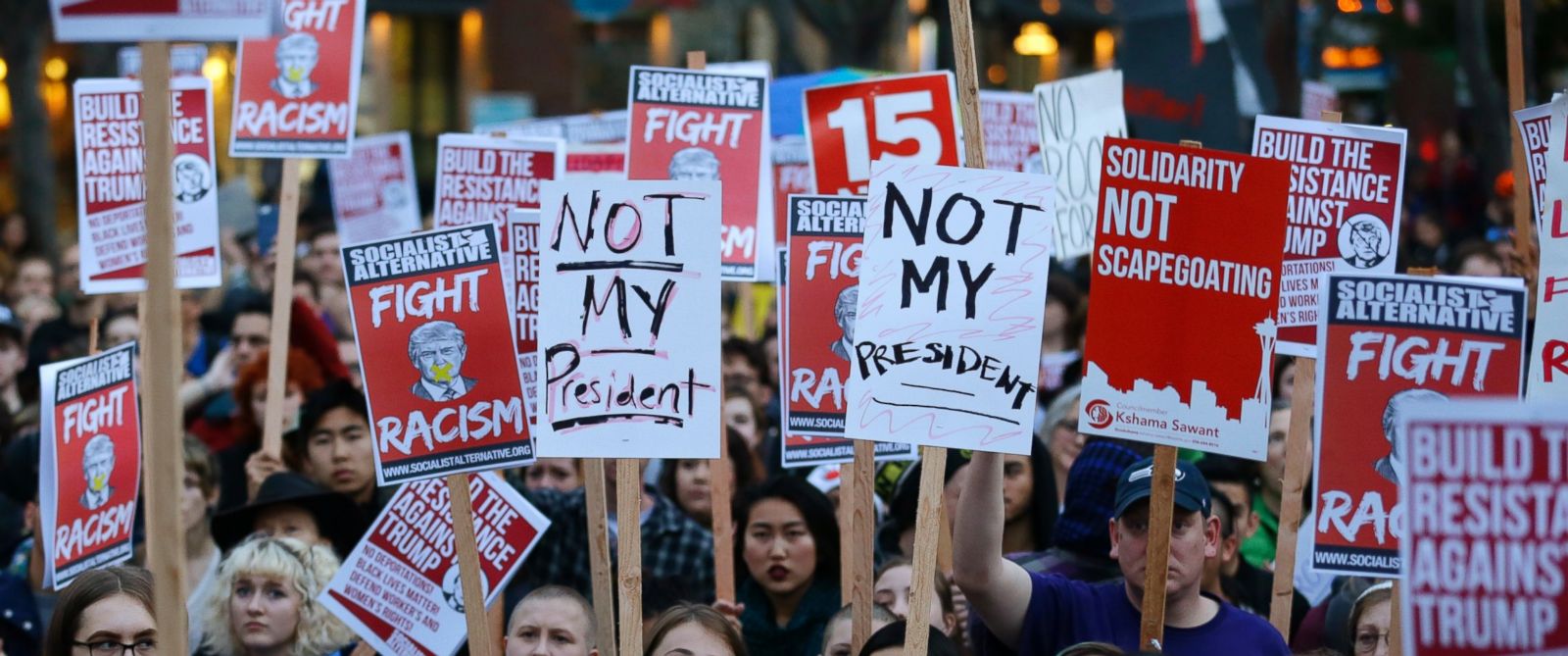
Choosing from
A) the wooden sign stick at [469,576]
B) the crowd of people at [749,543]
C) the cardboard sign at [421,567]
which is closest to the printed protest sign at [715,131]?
the crowd of people at [749,543]

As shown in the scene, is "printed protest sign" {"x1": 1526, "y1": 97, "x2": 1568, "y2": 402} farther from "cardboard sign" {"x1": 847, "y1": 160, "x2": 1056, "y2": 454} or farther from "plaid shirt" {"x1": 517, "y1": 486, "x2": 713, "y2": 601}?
"plaid shirt" {"x1": 517, "y1": 486, "x2": 713, "y2": 601}

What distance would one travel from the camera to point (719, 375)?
5699mm

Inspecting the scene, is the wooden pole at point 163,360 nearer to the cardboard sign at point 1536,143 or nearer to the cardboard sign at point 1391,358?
the cardboard sign at point 1391,358

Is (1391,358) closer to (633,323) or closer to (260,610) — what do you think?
(633,323)

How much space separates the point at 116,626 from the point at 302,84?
4.00m

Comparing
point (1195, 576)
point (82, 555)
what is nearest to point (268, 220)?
point (82, 555)

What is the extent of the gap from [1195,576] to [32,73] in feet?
71.1

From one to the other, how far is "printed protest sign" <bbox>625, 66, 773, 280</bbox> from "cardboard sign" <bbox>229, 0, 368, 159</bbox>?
60.6 inches

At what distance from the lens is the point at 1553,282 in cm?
554

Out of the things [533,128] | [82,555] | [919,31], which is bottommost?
[82,555]

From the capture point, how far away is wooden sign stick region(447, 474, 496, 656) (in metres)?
5.75

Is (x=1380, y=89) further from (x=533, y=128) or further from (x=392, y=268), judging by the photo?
(x=392, y=268)

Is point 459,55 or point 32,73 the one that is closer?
point 32,73

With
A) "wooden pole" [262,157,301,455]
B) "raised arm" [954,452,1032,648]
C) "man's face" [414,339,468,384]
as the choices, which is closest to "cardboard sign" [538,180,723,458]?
"man's face" [414,339,468,384]
